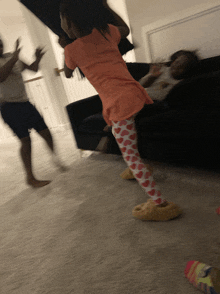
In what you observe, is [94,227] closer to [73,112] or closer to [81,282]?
[81,282]

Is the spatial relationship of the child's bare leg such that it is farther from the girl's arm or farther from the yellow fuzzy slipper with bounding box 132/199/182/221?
the yellow fuzzy slipper with bounding box 132/199/182/221

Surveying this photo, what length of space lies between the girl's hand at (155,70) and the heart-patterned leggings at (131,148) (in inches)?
34.9

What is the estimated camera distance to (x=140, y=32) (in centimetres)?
160

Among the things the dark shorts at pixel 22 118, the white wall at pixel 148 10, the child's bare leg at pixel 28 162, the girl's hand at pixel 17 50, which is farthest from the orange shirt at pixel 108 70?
the white wall at pixel 148 10

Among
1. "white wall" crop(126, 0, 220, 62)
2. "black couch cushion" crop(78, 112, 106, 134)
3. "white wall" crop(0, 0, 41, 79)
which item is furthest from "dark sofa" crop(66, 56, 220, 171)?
"white wall" crop(0, 0, 41, 79)

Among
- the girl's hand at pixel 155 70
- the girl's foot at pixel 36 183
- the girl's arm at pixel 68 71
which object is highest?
the girl's arm at pixel 68 71

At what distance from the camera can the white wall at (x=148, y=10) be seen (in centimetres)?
147

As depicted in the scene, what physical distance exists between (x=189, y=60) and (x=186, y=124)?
68 centimetres

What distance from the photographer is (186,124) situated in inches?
43.2

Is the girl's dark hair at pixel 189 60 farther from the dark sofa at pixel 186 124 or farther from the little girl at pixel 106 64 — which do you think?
the little girl at pixel 106 64

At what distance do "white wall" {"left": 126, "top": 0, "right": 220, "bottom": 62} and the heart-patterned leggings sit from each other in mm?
968

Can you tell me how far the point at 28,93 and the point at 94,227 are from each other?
81 cm

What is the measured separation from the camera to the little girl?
28.0 inches

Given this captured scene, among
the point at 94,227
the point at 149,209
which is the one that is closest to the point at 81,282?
the point at 94,227
